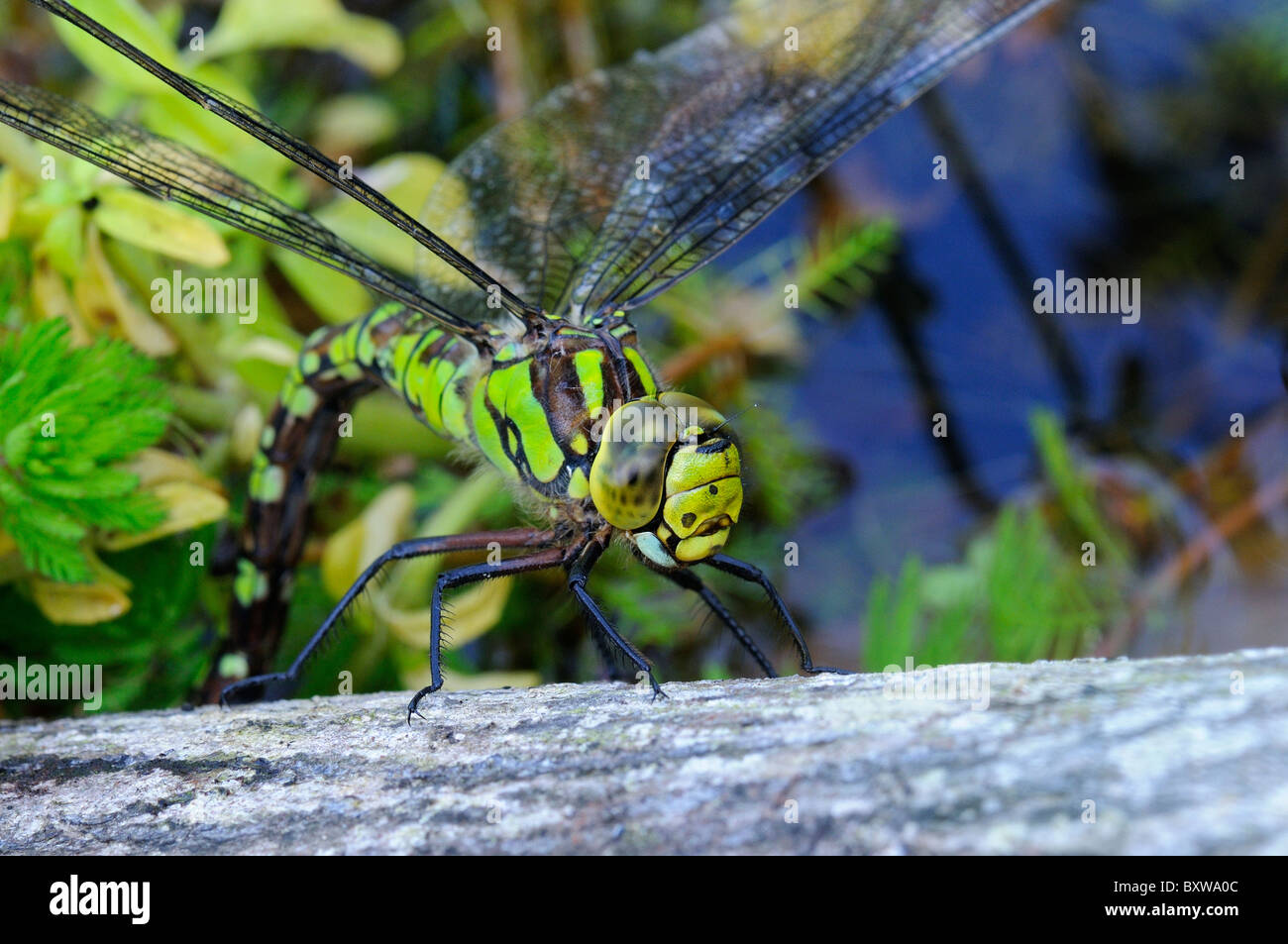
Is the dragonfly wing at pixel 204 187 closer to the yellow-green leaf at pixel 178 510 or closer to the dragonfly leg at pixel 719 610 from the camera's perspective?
the yellow-green leaf at pixel 178 510

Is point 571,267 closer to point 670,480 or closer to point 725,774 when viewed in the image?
point 670,480

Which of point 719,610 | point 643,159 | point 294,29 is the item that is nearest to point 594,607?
point 719,610

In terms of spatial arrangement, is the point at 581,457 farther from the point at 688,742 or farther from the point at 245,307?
the point at 245,307

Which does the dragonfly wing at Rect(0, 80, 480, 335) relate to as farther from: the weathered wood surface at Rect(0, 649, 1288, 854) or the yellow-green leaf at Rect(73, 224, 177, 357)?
the weathered wood surface at Rect(0, 649, 1288, 854)

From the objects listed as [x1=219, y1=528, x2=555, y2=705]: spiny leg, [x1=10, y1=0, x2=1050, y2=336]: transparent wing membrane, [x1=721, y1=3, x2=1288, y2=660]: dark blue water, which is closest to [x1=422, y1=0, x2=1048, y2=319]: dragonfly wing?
[x1=10, y1=0, x2=1050, y2=336]: transparent wing membrane

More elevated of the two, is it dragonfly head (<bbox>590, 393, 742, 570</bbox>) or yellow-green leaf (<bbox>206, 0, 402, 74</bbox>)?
yellow-green leaf (<bbox>206, 0, 402, 74</bbox>)

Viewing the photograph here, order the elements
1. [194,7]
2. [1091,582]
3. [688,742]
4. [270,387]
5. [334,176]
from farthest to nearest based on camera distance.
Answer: [194,7] → [1091,582] → [270,387] → [334,176] → [688,742]

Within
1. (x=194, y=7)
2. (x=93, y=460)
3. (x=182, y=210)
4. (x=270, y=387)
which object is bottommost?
(x=93, y=460)

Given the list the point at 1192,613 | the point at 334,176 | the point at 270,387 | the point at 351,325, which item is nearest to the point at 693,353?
the point at 351,325

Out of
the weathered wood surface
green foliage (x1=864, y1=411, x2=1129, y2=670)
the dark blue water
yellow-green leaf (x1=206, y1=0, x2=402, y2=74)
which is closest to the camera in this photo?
the weathered wood surface
